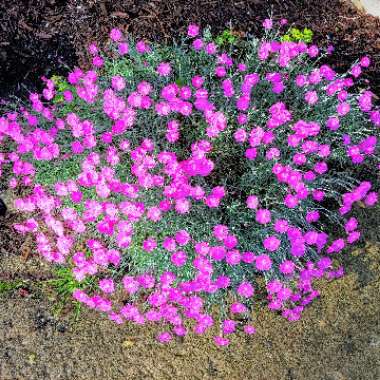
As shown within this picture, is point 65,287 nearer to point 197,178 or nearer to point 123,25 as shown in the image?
point 197,178

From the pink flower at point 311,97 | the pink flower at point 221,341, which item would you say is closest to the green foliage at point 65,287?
the pink flower at point 221,341

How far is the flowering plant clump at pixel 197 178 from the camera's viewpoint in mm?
2807

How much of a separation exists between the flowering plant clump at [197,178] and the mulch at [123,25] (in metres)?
0.77

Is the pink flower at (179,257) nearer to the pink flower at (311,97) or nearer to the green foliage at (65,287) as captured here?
the green foliage at (65,287)

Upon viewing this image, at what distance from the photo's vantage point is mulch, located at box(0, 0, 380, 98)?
13.5 ft

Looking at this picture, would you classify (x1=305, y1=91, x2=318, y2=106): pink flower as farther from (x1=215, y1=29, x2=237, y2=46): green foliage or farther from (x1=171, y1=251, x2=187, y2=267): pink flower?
(x1=171, y1=251, x2=187, y2=267): pink flower

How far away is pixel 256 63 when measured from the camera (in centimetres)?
344

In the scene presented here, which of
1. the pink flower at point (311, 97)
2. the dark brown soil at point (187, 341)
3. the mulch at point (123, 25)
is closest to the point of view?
the pink flower at point (311, 97)

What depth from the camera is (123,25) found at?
13.6 ft

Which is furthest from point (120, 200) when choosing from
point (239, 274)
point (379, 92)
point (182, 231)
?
point (379, 92)

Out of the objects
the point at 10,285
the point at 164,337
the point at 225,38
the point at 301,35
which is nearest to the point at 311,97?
the point at 301,35

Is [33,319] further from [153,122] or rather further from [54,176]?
[153,122]

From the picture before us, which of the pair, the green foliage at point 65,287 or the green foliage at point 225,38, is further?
the green foliage at point 225,38

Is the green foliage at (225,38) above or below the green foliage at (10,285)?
above
